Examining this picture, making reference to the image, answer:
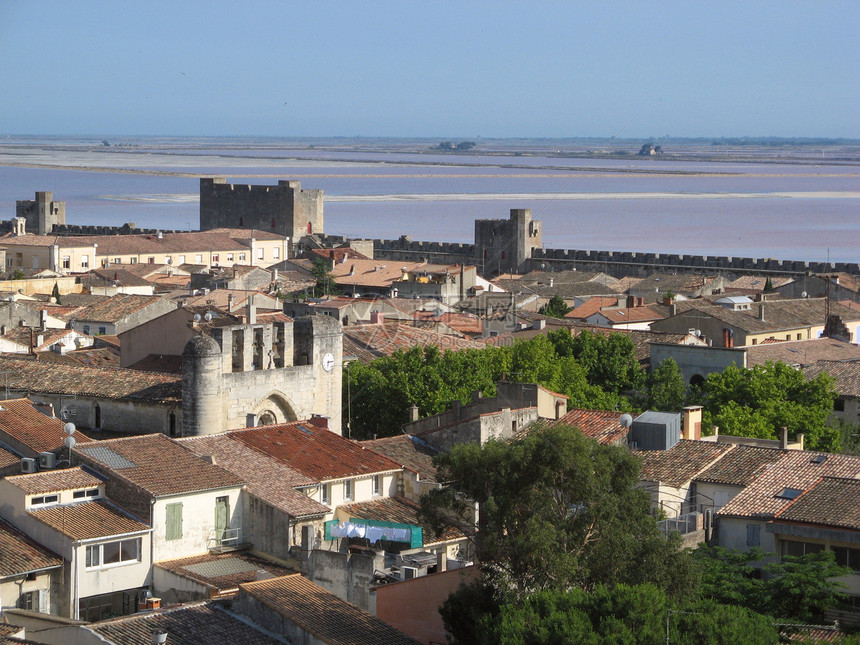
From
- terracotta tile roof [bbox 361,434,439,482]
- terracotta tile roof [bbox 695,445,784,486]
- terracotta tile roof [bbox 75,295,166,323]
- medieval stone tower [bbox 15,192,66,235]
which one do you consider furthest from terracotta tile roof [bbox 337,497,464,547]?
medieval stone tower [bbox 15,192,66,235]

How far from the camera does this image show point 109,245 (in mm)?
69125

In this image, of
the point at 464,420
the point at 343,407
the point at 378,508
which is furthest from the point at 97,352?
the point at 378,508

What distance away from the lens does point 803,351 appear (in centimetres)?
3716

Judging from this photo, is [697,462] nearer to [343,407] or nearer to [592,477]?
[592,477]

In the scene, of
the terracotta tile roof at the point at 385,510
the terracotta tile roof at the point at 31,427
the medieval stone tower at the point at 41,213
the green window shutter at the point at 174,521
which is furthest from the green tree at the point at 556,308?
the medieval stone tower at the point at 41,213

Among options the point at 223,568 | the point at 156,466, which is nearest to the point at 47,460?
the point at 156,466

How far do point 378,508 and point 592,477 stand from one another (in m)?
5.00

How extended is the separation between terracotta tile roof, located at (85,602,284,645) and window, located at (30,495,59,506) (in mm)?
2687

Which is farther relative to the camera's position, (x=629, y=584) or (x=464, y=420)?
(x=464, y=420)

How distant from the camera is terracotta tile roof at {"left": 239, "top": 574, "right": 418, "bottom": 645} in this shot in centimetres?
1427

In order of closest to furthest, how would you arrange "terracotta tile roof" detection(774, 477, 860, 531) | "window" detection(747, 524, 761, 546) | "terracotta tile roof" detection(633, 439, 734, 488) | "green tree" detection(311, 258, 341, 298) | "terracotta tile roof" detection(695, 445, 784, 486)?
1. "terracotta tile roof" detection(774, 477, 860, 531)
2. "window" detection(747, 524, 761, 546)
3. "terracotta tile roof" detection(695, 445, 784, 486)
4. "terracotta tile roof" detection(633, 439, 734, 488)
5. "green tree" detection(311, 258, 341, 298)

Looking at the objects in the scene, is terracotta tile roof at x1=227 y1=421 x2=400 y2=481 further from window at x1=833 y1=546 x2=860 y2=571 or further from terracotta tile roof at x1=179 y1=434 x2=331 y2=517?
window at x1=833 y1=546 x2=860 y2=571

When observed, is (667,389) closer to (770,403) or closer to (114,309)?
(770,403)

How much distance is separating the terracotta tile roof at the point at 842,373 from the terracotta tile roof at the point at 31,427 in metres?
16.3
